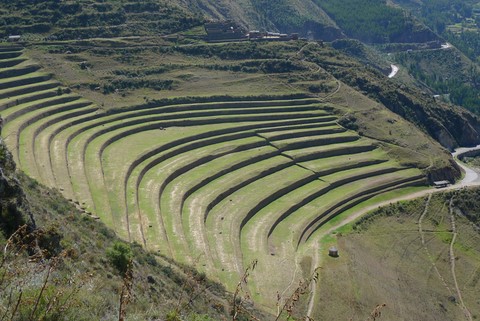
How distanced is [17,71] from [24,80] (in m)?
2.87

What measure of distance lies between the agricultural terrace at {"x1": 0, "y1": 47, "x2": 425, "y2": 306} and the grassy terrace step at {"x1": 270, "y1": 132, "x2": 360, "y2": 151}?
19 centimetres

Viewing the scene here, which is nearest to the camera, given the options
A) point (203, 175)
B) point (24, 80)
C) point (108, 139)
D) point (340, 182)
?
point (203, 175)

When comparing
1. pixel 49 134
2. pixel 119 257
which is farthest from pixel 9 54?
pixel 119 257

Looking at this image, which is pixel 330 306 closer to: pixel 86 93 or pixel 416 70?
pixel 86 93

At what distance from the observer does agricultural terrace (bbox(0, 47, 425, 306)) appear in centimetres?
4162

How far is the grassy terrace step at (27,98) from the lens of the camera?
183 feet

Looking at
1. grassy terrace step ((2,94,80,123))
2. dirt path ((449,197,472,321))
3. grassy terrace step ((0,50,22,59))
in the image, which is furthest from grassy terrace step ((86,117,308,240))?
dirt path ((449,197,472,321))

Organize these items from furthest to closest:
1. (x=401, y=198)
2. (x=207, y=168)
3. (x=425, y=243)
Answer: (x=401, y=198) < (x=207, y=168) < (x=425, y=243)

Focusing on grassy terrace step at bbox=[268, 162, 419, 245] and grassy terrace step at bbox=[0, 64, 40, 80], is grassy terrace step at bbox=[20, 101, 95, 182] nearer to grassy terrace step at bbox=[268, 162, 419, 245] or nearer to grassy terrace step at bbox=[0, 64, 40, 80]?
grassy terrace step at bbox=[0, 64, 40, 80]

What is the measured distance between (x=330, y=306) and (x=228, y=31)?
66.8 meters

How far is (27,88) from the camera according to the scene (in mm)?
62125

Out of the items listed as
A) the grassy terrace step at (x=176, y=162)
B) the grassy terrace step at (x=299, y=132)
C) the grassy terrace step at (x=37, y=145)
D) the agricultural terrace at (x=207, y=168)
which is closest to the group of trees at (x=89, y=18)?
the agricultural terrace at (x=207, y=168)

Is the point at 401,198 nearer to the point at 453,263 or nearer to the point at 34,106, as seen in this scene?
the point at 453,263

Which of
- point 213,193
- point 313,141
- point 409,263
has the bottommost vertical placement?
point 409,263
